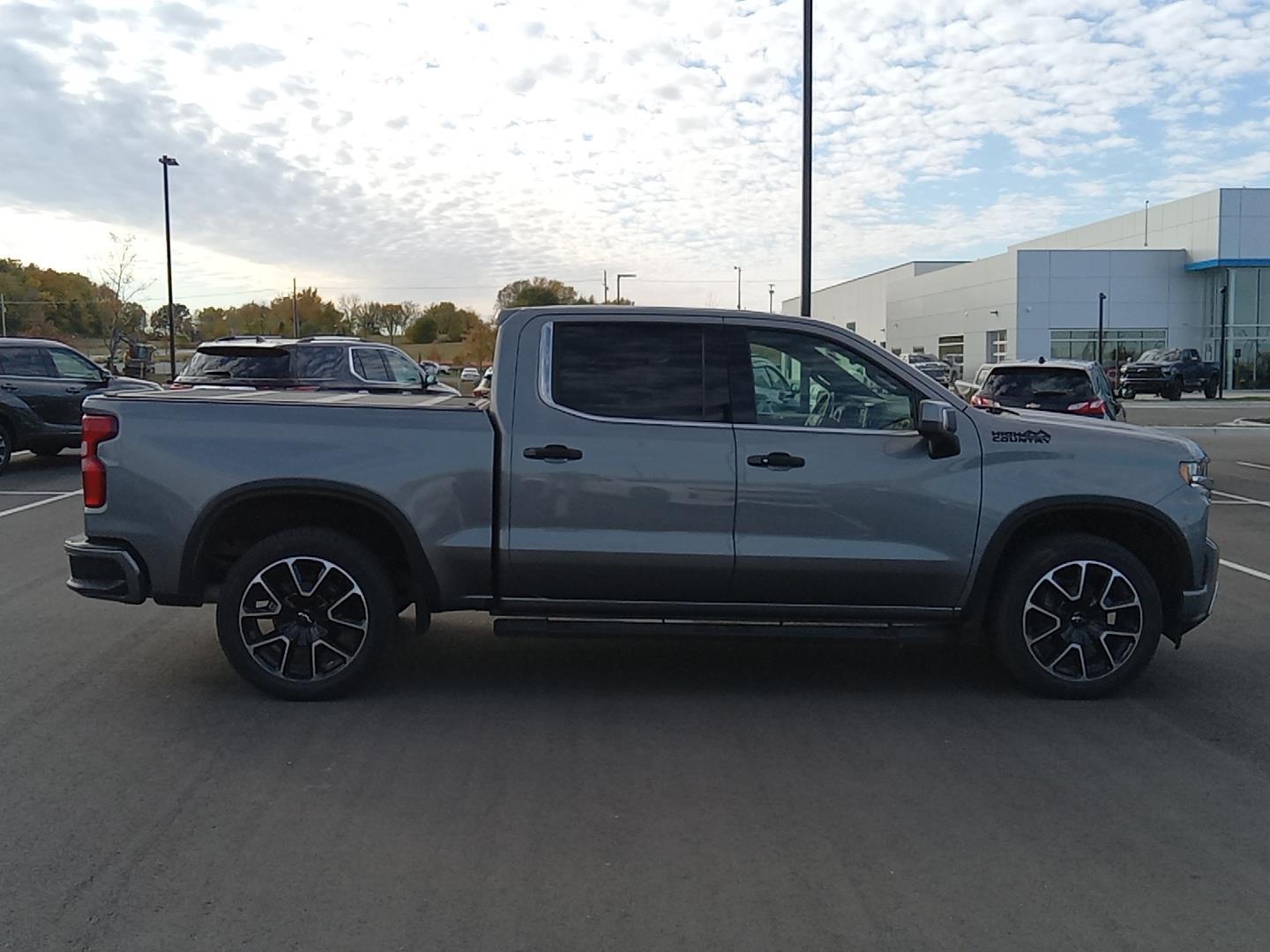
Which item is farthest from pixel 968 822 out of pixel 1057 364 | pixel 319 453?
pixel 1057 364

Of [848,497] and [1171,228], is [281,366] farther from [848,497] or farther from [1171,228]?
[1171,228]

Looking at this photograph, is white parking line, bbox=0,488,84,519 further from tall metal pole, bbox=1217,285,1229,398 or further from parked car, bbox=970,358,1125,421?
tall metal pole, bbox=1217,285,1229,398

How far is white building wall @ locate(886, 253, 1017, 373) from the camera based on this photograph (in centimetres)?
6233

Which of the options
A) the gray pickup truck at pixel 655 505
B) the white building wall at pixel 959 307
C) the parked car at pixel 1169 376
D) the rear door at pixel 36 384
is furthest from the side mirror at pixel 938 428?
the white building wall at pixel 959 307

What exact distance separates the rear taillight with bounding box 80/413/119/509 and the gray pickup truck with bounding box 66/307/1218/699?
0.01 meters

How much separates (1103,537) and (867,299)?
94.2 meters

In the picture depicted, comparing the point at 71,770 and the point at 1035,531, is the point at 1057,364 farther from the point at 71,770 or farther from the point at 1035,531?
the point at 71,770

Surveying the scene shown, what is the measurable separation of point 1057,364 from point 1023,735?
10338mm

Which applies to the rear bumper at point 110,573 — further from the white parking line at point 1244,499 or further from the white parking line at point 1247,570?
the white parking line at point 1244,499

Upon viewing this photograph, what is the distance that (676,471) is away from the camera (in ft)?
18.6

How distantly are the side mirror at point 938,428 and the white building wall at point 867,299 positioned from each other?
76.2m

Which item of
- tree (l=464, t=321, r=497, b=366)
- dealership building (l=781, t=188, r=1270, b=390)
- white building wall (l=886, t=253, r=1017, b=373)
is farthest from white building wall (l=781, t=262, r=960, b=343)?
tree (l=464, t=321, r=497, b=366)

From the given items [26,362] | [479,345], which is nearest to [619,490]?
[26,362]

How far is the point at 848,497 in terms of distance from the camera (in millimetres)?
5711
